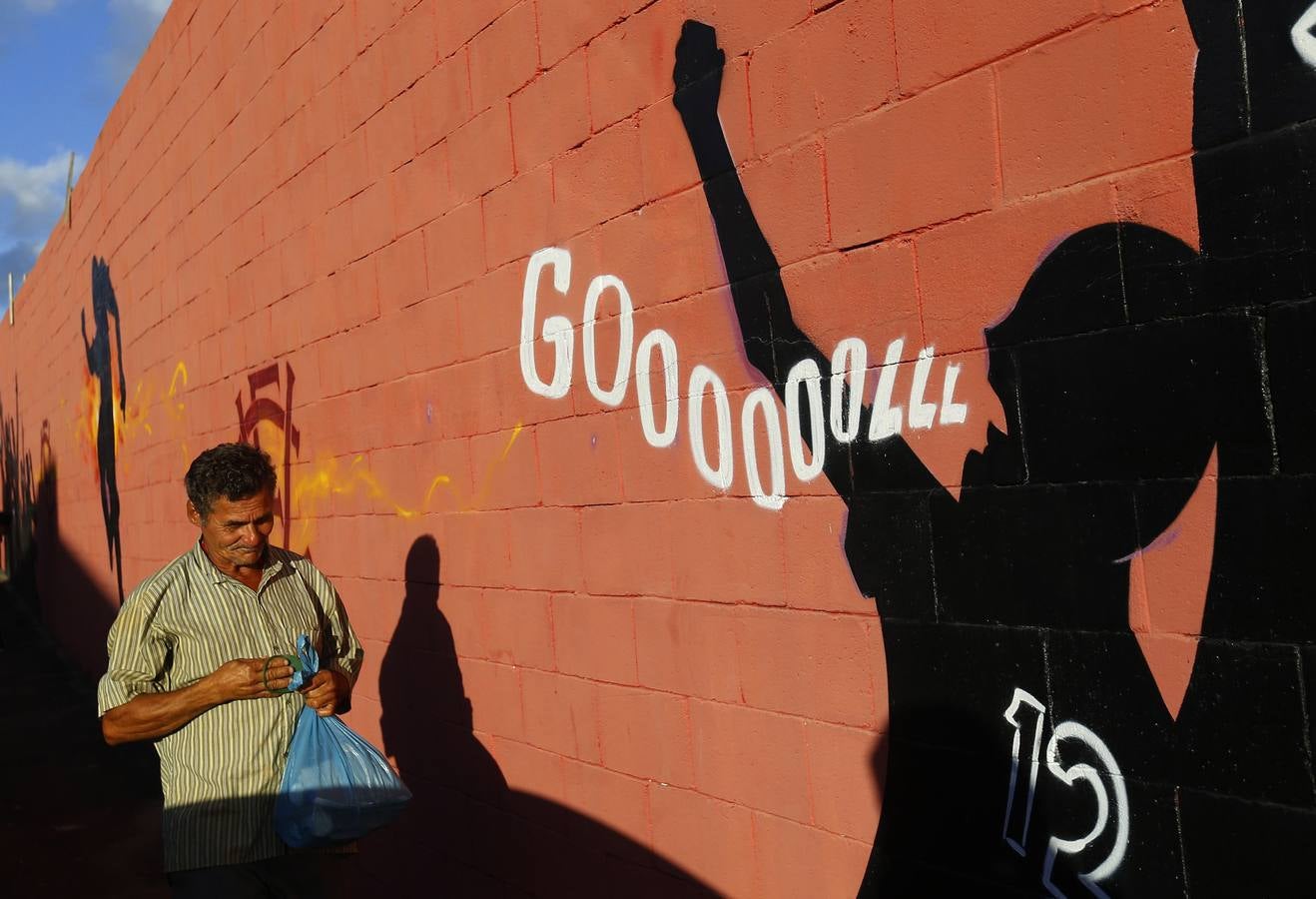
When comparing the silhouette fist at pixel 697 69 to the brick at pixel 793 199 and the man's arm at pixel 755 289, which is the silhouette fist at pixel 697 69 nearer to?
the man's arm at pixel 755 289

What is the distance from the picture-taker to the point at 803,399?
2.86m

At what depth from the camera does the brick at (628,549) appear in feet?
11.0

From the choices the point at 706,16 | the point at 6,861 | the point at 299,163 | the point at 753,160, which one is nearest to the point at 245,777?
the point at 753,160

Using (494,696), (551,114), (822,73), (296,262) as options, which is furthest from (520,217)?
(296,262)

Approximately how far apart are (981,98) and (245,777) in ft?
8.20

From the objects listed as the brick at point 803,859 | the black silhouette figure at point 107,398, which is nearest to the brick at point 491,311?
the brick at point 803,859

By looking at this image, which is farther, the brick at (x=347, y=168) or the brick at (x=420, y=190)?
the brick at (x=347, y=168)

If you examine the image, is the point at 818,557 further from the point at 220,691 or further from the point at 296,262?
the point at 296,262

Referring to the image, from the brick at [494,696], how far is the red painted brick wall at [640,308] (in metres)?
0.02

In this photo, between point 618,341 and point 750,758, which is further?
point 618,341

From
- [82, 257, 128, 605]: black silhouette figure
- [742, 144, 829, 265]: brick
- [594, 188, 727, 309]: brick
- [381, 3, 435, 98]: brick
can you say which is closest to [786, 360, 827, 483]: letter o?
[742, 144, 829, 265]: brick

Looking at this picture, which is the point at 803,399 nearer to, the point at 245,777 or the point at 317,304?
the point at 245,777

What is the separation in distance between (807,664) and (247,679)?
143cm

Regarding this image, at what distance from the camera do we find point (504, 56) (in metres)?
3.95
